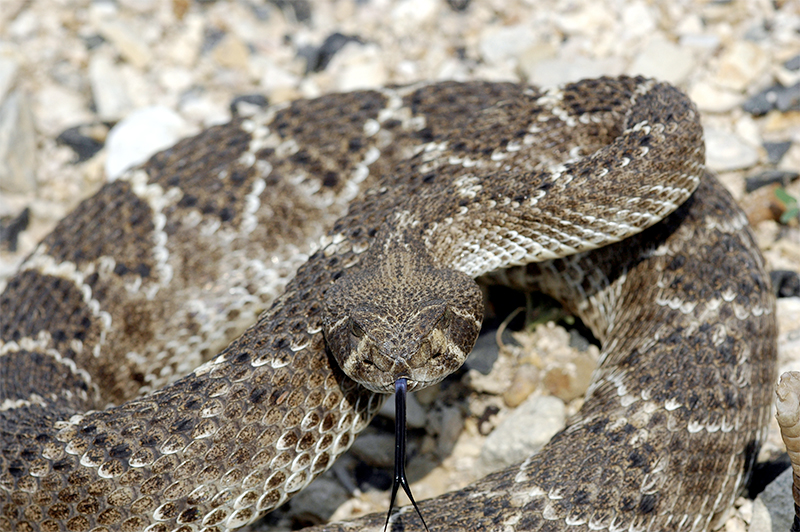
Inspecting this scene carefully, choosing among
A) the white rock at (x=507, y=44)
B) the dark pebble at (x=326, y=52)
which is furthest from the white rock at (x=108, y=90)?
the white rock at (x=507, y=44)

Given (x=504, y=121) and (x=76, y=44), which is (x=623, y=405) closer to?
(x=504, y=121)

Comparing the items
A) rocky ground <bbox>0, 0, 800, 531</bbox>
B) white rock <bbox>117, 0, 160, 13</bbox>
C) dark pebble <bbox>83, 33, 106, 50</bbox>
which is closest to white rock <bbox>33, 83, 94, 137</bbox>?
rocky ground <bbox>0, 0, 800, 531</bbox>

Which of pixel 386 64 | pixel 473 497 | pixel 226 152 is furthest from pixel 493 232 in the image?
pixel 386 64

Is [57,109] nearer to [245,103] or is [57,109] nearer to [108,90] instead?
[108,90]

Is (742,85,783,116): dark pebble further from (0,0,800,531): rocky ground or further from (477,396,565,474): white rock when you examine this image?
(477,396,565,474): white rock

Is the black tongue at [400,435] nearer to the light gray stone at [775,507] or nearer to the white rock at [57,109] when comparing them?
the light gray stone at [775,507]

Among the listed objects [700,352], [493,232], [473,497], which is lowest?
[473,497]

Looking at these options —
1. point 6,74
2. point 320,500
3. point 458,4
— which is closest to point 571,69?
A: point 458,4
